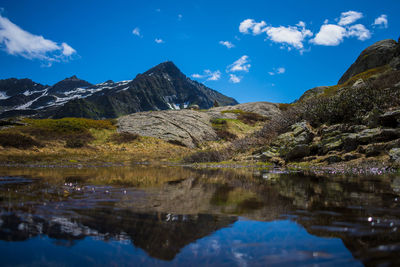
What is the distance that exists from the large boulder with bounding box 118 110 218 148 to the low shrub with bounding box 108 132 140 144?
1337mm

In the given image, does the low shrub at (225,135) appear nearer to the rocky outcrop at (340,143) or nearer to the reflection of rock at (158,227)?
the rocky outcrop at (340,143)

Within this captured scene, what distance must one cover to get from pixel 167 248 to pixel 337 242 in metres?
1.45

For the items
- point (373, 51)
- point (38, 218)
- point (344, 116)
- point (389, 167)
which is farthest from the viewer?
point (373, 51)

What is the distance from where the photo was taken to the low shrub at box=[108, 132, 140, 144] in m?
24.2

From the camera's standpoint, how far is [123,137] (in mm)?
25172

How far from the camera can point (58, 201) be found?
4.02 m

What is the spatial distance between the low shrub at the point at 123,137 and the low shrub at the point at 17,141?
6.36 meters

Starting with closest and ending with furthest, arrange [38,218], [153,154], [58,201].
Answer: [38,218] → [58,201] → [153,154]

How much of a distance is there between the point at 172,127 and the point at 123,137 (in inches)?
270

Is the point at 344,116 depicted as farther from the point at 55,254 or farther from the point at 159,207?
the point at 55,254

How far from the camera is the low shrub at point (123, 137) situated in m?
24.2

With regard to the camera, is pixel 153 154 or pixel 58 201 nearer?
pixel 58 201

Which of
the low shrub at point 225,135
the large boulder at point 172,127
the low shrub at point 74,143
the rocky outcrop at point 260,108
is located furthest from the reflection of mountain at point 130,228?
the rocky outcrop at point 260,108

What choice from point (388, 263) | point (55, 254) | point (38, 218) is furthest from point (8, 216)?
point (388, 263)
